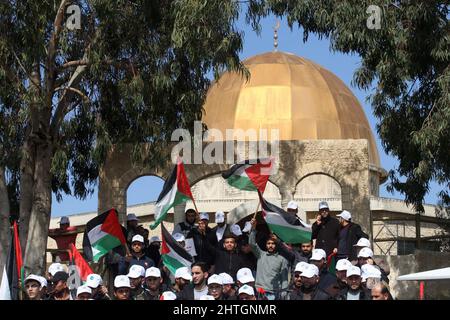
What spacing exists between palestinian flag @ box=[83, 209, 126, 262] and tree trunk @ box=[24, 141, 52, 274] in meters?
1.92

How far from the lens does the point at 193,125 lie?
19359mm

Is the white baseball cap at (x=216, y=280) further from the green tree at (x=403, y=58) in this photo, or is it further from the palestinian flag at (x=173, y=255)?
the green tree at (x=403, y=58)

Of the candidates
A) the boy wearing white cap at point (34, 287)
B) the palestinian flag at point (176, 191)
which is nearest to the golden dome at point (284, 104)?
the palestinian flag at point (176, 191)

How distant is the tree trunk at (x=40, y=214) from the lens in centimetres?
1831

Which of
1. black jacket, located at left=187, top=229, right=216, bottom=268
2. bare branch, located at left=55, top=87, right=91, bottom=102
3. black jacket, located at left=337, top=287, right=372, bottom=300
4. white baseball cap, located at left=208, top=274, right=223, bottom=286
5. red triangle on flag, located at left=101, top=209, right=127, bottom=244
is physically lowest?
black jacket, located at left=337, top=287, right=372, bottom=300

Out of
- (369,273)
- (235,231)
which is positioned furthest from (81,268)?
(369,273)

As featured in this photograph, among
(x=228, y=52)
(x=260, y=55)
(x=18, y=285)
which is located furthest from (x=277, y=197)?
(x=18, y=285)

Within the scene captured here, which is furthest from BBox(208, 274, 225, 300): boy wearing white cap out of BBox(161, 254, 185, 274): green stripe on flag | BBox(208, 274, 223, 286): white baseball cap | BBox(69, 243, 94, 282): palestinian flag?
BBox(69, 243, 94, 282): palestinian flag

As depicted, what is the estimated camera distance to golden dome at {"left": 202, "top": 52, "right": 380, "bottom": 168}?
1366 inches

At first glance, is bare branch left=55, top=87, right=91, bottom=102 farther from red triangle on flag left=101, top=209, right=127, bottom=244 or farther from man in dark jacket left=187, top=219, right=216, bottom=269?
man in dark jacket left=187, top=219, right=216, bottom=269

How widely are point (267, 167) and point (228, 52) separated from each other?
7.09 ft

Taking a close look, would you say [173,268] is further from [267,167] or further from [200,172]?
[200,172]

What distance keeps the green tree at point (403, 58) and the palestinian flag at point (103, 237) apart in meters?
4.76

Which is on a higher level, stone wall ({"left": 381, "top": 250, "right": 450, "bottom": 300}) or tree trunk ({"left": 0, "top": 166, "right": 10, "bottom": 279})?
tree trunk ({"left": 0, "top": 166, "right": 10, "bottom": 279})
